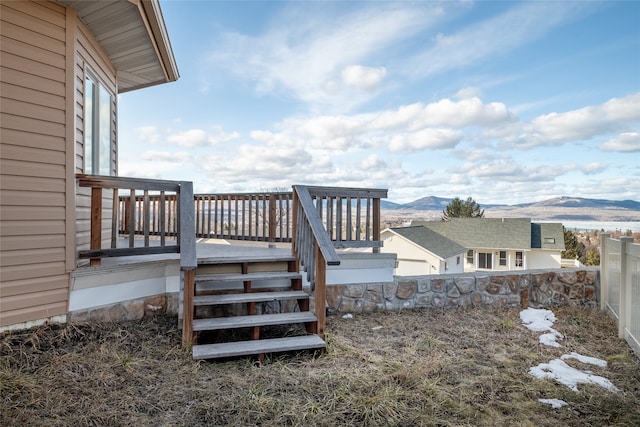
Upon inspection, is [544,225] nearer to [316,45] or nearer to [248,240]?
[316,45]

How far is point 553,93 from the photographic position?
1038 centimetres

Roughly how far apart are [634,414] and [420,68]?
1198 cm

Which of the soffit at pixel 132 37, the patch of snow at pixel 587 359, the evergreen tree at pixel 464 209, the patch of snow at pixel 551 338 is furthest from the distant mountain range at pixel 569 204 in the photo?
the patch of snow at pixel 587 359

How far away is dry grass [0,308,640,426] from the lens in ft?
7.38

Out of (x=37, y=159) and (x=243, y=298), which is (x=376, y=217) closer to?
(x=243, y=298)

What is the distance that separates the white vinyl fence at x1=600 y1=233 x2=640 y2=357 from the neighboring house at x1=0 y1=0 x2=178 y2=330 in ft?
18.6

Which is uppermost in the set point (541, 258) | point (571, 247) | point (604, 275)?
point (604, 275)

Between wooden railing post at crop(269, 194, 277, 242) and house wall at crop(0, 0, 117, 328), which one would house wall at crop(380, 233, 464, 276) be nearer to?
wooden railing post at crop(269, 194, 277, 242)

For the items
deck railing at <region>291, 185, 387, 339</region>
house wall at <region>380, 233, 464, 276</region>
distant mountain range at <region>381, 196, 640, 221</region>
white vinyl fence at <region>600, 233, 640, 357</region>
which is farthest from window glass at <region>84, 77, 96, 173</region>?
distant mountain range at <region>381, 196, 640, 221</region>

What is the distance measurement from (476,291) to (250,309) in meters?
3.33

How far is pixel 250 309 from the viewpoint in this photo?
3797 millimetres

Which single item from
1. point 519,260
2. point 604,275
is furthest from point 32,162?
point 519,260

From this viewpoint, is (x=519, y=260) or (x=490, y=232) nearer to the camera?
(x=519, y=260)

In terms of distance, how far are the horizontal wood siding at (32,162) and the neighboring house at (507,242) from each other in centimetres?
1580
